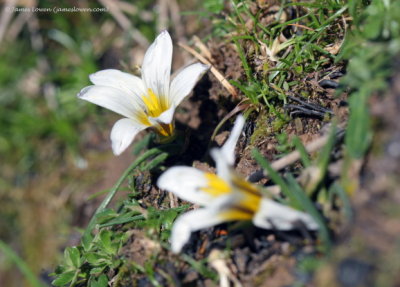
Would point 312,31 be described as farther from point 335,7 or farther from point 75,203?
point 75,203

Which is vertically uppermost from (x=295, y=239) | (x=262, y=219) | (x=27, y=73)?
(x=27, y=73)

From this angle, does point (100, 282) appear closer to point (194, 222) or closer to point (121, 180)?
point (121, 180)

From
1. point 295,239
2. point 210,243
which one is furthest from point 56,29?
point 295,239

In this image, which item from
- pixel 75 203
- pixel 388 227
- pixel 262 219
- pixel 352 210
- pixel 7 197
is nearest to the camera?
pixel 388 227

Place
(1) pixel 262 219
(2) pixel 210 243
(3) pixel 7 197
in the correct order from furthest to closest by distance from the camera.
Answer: (3) pixel 7 197
(2) pixel 210 243
(1) pixel 262 219

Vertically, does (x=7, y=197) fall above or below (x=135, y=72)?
below

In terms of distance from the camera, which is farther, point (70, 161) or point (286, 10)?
point (70, 161)
